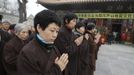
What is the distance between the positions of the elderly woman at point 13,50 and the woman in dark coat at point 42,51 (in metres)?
1.31

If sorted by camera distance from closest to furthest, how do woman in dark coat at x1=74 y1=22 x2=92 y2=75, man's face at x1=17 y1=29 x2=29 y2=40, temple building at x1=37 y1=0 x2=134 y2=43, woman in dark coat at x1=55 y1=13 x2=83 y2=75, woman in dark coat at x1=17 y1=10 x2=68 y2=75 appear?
woman in dark coat at x1=17 y1=10 x2=68 y2=75 → man's face at x1=17 y1=29 x2=29 y2=40 → woman in dark coat at x1=55 y1=13 x2=83 y2=75 → woman in dark coat at x1=74 y1=22 x2=92 y2=75 → temple building at x1=37 y1=0 x2=134 y2=43

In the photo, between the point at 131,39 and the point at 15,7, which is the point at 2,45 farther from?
the point at 15,7

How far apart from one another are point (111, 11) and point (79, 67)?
2080 centimetres

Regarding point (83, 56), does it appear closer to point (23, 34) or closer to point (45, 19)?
point (23, 34)

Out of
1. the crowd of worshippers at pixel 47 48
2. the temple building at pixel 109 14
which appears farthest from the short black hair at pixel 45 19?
the temple building at pixel 109 14

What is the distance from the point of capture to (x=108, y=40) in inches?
1004

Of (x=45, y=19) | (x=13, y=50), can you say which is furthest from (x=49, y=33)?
(x=13, y=50)

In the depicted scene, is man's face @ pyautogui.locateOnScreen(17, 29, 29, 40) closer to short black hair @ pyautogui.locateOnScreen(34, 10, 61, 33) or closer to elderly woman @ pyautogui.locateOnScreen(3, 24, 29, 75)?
elderly woman @ pyautogui.locateOnScreen(3, 24, 29, 75)

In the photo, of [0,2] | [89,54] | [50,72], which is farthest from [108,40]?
[0,2]

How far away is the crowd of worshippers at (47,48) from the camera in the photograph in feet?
10.2

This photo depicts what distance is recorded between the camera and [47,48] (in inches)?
123

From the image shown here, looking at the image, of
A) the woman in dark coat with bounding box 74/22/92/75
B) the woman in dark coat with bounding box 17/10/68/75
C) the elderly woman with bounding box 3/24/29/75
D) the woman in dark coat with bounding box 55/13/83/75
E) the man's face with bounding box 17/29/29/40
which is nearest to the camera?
the woman in dark coat with bounding box 17/10/68/75

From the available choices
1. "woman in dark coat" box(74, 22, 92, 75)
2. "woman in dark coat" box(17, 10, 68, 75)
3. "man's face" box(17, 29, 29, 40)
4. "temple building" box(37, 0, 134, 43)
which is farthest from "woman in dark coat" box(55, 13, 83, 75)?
"temple building" box(37, 0, 134, 43)

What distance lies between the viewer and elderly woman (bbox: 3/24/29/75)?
442 cm
